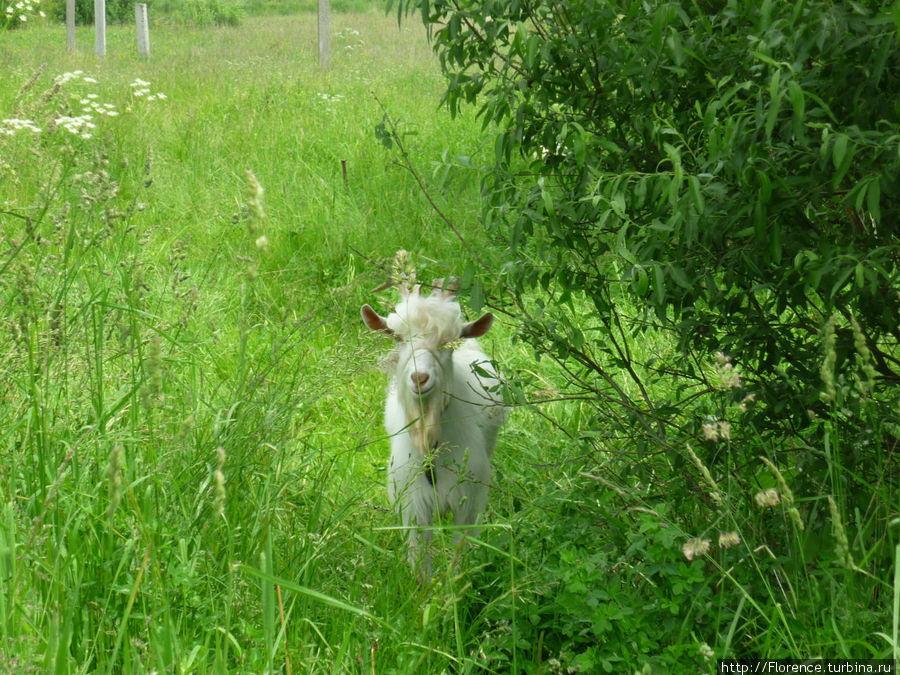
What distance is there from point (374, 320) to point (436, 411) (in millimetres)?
452

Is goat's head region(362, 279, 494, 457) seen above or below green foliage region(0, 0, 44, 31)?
below

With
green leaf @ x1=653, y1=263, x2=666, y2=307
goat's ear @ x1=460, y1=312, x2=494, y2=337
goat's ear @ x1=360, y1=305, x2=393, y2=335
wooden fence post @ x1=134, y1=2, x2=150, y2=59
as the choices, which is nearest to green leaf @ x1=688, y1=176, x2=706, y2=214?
green leaf @ x1=653, y1=263, x2=666, y2=307

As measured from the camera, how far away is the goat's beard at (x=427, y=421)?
3.38 m

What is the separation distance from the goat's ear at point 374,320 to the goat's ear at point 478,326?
31 cm

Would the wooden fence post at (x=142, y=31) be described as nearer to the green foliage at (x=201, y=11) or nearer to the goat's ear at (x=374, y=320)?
the green foliage at (x=201, y=11)

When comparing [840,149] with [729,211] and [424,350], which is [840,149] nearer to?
[729,211]

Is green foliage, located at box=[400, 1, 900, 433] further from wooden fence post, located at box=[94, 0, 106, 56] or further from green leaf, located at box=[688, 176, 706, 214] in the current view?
wooden fence post, located at box=[94, 0, 106, 56]

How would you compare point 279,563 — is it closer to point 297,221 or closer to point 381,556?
point 381,556

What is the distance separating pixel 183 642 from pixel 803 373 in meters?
1.94

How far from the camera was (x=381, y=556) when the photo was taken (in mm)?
2941

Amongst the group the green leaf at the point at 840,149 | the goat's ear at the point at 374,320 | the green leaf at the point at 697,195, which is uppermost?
the green leaf at the point at 840,149

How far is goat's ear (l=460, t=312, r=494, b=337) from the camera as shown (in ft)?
11.7

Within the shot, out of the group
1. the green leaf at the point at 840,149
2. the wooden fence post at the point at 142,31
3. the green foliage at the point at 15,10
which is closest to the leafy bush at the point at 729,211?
the green leaf at the point at 840,149

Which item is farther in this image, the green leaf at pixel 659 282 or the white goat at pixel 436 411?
the white goat at pixel 436 411
